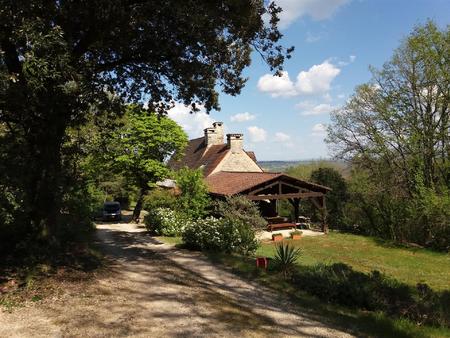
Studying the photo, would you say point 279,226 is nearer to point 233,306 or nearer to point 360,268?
point 360,268

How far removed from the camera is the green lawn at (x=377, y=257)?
708 inches

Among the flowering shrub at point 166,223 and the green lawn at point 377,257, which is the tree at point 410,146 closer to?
the green lawn at point 377,257

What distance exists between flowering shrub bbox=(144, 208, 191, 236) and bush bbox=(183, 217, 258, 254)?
542 centimetres

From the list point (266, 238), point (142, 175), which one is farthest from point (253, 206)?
point (142, 175)

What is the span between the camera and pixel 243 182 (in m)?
29.6

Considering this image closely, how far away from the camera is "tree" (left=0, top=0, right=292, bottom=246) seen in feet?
26.1

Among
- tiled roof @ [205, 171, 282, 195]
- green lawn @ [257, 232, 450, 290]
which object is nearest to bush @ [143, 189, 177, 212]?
tiled roof @ [205, 171, 282, 195]

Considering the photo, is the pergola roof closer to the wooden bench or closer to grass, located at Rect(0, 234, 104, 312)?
the wooden bench

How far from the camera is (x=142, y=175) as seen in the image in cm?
3328

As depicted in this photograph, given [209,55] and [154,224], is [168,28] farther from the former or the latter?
[154,224]

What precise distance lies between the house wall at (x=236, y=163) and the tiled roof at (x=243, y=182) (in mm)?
5887

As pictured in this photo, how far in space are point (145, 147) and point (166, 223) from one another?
1293 centimetres

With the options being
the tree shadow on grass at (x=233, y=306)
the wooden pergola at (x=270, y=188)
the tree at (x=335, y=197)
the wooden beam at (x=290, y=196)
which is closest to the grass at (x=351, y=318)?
the tree shadow on grass at (x=233, y=306)

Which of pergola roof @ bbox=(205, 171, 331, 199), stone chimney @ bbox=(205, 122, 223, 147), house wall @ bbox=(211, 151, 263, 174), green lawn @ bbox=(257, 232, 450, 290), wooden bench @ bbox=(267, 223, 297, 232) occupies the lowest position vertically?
green lawn @ bbox=(257, 232, 450, 290)
